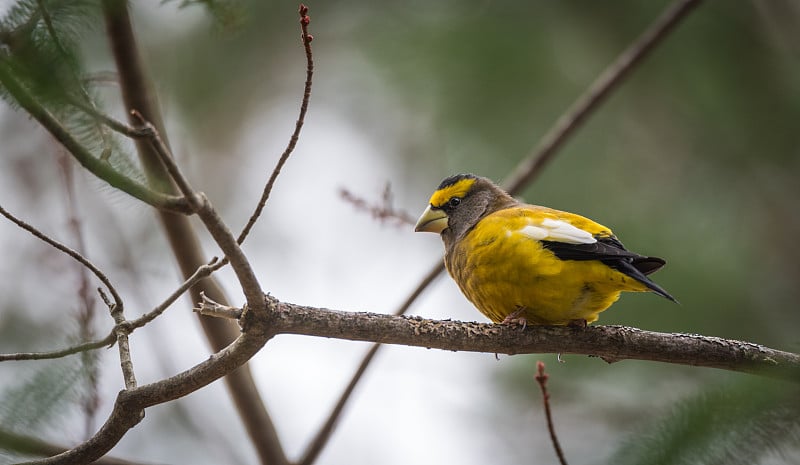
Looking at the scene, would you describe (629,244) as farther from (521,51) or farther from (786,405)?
(786,405)

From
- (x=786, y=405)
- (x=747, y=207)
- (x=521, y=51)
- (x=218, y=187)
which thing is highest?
(x=218, y=187)

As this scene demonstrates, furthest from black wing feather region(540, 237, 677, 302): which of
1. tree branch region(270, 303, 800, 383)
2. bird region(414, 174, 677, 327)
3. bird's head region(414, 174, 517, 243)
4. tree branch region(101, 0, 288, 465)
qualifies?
tree branch region(101, 0, 288, 465)

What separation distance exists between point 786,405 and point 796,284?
4.49 metres

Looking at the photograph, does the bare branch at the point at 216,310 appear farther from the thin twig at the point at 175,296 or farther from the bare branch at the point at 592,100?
the bare branch at the point at 592,100

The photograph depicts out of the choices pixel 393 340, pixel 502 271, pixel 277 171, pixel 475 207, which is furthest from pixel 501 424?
pixel 277 171

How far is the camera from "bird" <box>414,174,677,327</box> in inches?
124

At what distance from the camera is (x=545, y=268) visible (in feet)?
10.5

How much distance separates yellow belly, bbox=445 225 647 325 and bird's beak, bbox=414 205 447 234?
2.35ft

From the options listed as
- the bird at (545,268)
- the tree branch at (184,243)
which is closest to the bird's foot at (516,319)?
the bird at (545,268)

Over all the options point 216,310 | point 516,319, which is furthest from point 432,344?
point 216,310

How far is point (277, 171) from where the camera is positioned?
222 cm

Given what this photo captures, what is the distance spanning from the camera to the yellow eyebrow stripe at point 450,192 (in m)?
4.23

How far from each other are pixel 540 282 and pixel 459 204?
1117 mm

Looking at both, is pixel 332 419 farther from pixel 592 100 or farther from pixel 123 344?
pixel 592 100
